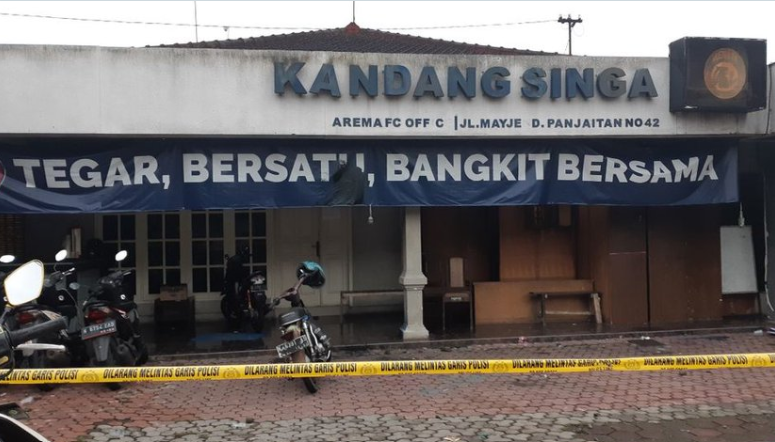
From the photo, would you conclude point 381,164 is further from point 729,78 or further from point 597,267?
point 729,78

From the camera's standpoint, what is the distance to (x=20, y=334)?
2865 mm

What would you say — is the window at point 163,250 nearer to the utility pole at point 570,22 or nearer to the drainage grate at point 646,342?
the drainage grate at point 646,342

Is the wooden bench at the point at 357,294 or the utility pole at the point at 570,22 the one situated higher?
the utility pole at the point at 570,22

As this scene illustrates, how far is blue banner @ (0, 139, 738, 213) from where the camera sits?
8250 millimetres

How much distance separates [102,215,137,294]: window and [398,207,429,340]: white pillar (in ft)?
16.5

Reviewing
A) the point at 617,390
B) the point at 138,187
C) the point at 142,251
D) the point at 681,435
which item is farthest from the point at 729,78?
the point at 142,251

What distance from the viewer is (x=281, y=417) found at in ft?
19.6

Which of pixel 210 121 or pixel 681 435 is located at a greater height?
pixel 210 121

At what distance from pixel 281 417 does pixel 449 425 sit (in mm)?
1599

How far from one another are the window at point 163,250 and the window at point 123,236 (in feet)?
0.89

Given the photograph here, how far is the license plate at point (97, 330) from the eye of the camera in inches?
267

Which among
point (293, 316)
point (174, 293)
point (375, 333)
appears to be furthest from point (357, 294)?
point (293, 316)

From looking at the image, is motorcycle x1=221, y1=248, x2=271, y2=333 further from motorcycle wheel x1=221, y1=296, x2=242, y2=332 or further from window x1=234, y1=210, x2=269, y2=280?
window x1=234, y1=210, x2=269, y2=280

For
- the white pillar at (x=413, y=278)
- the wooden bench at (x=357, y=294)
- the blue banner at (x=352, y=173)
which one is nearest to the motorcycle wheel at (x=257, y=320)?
the wooden bench at (x=357, y=294)
